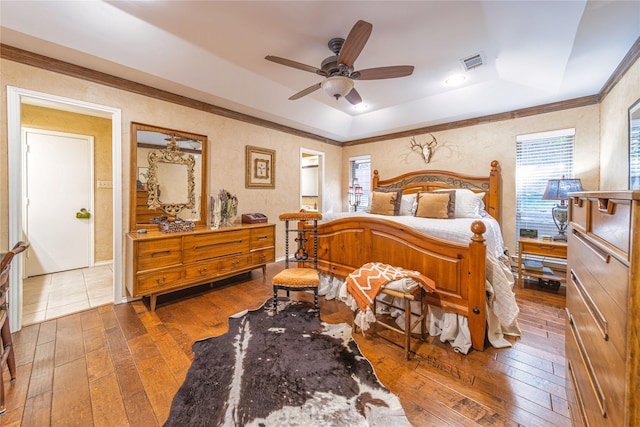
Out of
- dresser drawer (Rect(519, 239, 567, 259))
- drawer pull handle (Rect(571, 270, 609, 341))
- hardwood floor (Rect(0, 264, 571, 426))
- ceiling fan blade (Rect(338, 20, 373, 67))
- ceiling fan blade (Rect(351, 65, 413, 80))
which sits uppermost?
ceiling fan blade (Rect(351, 65, 413, 80))

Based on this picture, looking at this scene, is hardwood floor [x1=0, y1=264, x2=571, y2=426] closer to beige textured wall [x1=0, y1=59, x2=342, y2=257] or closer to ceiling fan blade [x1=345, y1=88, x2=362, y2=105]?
beige textured wall [x1=0, y1=59, x2=342, y2=257]

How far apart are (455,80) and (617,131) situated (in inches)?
68.1

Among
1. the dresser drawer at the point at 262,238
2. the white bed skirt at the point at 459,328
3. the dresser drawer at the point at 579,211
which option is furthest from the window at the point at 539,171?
the dresser drawer at the point at 262,238

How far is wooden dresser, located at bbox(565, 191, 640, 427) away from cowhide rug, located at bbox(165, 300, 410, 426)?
87 cm

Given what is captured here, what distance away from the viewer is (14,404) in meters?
1.50

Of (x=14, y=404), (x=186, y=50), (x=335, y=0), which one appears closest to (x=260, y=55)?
(x=186, y=50)

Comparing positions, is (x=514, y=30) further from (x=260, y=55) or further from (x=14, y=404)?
(x=14, y=404)

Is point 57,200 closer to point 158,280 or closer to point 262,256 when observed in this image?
point 158,280

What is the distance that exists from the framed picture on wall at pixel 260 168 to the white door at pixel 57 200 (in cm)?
258

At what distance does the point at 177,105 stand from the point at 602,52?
4526 mm

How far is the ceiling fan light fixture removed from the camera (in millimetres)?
2307

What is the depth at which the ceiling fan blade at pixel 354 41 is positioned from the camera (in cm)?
176

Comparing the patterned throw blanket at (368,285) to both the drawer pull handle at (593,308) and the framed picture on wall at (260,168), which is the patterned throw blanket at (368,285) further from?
the framed picture on wall at (260,168)

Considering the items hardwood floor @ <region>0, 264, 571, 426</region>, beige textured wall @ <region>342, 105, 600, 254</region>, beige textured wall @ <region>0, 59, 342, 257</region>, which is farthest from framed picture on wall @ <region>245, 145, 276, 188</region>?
beige textured wall @ <region>342, 105, 600, 254</region>
